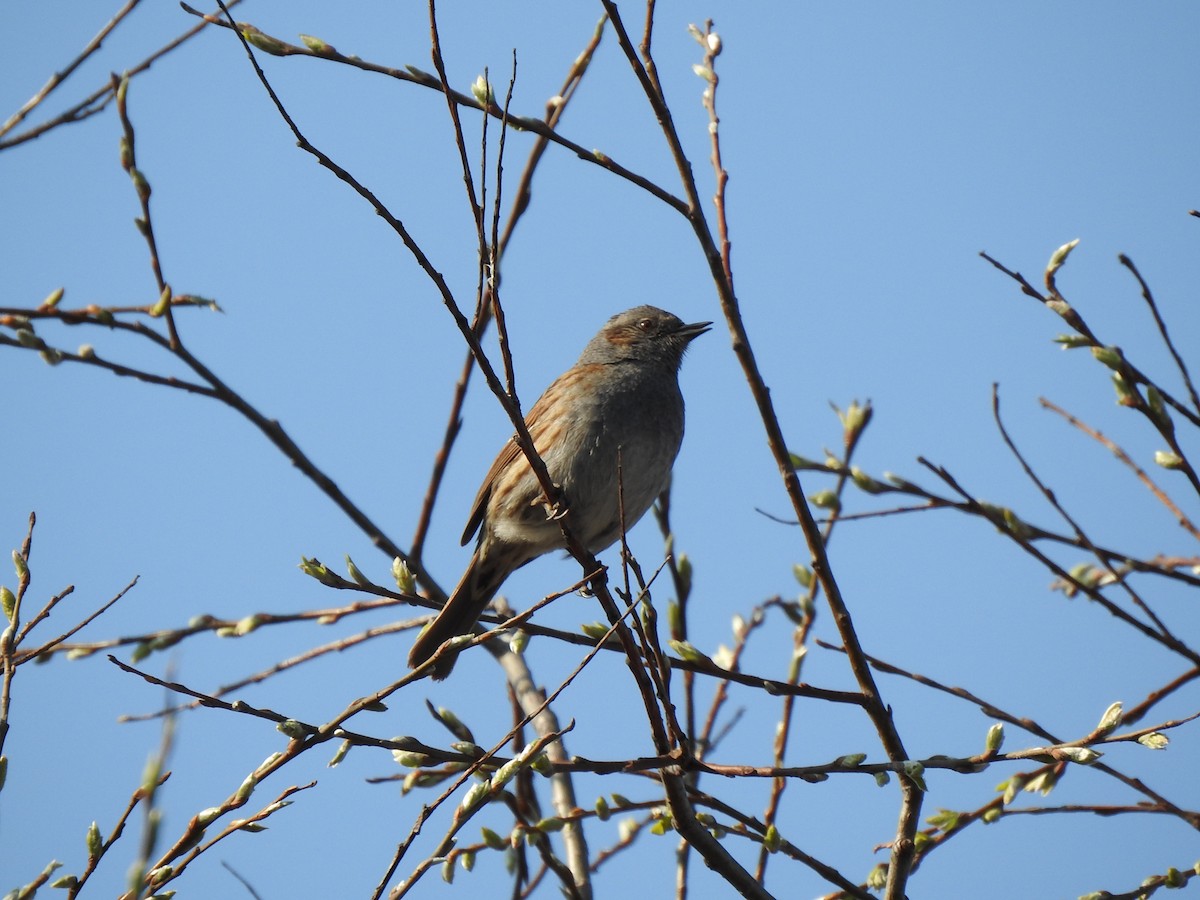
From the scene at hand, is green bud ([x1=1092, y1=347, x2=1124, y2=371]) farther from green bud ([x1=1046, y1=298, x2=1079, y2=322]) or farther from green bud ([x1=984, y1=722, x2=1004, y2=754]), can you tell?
green bud ([x1=984, y1=722, x2=1004, y2=754])

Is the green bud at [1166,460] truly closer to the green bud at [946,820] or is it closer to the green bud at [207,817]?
the green bud at [946,820]

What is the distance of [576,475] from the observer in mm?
6688

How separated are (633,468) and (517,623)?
2.99 meters

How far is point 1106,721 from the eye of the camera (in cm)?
397

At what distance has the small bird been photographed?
670 centimetres

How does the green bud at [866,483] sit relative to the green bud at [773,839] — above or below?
above

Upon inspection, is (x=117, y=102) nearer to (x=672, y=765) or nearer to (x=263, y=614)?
(x=263, y=614)

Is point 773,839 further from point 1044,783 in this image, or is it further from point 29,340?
point 29,340

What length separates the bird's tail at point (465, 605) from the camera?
21.3 feet

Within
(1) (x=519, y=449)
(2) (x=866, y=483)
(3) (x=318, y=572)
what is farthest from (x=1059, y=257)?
(1) (x=519, y=449)

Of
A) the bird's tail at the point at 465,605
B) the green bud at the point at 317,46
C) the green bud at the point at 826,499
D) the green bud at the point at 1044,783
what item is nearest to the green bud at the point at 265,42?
the green bud at the point at 317,46

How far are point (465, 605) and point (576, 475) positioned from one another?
1.04m

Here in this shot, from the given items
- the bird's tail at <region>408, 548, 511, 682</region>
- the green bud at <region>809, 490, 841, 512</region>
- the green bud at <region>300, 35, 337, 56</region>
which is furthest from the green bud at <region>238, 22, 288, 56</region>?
the bird's tail at <region>408, 548, 511, 682</region>

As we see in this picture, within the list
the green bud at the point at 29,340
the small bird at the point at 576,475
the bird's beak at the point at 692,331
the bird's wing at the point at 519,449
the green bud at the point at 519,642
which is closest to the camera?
the green bud at the point at 519,642
